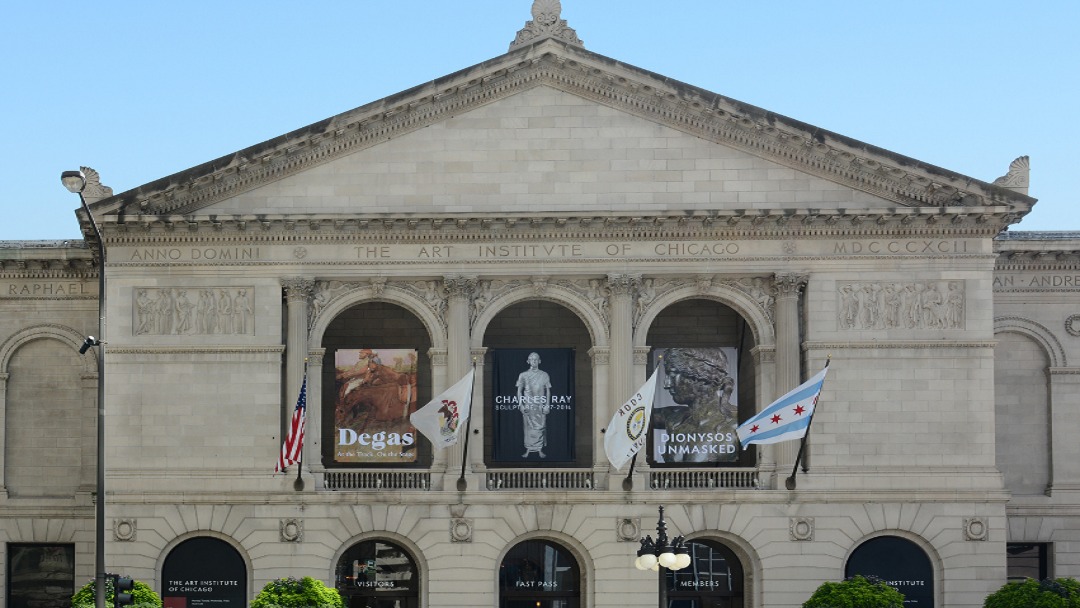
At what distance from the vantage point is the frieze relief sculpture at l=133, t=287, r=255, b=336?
53.8 metres

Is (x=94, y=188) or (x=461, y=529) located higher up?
(x=94, y=188)

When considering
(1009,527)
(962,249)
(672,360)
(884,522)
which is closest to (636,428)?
(672,360)

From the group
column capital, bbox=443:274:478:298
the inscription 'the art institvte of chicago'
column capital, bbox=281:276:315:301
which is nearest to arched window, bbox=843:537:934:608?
the inscription 'the art institvte of chicago'

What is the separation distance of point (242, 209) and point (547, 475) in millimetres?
12447

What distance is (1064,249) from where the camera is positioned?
58250 millimetres

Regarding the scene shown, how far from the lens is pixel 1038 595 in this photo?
49.5 m

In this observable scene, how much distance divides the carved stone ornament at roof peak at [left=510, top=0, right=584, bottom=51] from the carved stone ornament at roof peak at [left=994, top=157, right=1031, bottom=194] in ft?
45.4

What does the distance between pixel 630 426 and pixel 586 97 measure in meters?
10.9

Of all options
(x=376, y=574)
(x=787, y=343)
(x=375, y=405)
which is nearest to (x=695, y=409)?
(x=787, y=343)

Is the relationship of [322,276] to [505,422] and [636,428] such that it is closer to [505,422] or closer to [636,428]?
[505,422]

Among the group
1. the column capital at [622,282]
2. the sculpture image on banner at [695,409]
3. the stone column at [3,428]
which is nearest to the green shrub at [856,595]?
the sculpture image on banner at [695,409]

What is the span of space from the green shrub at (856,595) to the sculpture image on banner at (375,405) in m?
13.2

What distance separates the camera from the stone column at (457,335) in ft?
176

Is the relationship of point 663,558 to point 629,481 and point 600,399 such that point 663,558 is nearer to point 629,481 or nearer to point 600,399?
point 629,481
